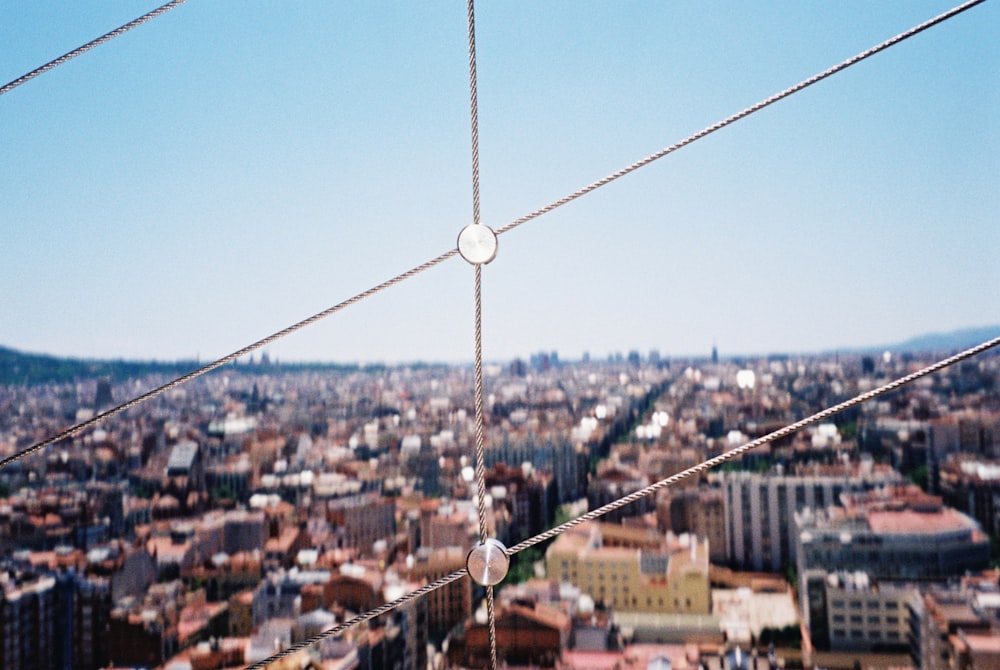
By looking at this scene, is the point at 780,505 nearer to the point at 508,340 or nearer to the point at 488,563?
the point at 508,340

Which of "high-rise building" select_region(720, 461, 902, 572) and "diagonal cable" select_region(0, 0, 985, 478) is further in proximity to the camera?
"high-rise building" select_region(720, 461, 902, 572)

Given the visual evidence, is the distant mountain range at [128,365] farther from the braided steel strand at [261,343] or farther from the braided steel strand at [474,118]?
the braided steel strand at [474,118]

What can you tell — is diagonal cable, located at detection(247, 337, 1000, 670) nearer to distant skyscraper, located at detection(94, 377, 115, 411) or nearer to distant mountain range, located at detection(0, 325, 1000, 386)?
distant skyscraper, located at detection(94, 377, 115, 411)

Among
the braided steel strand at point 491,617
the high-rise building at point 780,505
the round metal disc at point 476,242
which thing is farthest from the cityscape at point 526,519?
the round metal disc at point 476,242

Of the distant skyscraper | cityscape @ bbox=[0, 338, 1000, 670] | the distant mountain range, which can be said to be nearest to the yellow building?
cityscape @ bbox=[0, 338, 1000, 670]

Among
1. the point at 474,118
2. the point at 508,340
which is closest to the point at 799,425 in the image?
the point at 474,118

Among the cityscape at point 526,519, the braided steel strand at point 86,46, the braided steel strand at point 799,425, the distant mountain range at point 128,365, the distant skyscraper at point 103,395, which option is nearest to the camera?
the braided steel strand at point 799,425
